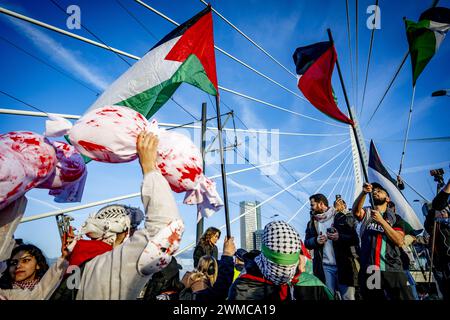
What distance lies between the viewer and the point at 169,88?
334 cm

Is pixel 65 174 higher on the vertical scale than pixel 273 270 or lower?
higher

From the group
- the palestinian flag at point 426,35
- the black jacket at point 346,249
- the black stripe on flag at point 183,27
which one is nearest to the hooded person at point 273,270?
the black jacket at point 346,249

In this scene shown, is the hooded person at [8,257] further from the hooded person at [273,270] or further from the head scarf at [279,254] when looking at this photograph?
the head scarf at [279,254]

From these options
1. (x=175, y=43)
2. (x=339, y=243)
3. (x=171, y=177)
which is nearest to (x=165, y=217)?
(x=171, y=177)

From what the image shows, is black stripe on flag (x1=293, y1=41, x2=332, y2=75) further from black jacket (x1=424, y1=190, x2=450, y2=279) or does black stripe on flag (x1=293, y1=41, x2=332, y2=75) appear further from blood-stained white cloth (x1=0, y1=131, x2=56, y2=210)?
blood-stained white cloth (x1=0, y1=131, x2=56, y2=210)

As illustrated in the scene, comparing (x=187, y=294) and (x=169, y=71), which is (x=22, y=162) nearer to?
(x=187, y=294)

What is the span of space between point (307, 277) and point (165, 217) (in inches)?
56.5

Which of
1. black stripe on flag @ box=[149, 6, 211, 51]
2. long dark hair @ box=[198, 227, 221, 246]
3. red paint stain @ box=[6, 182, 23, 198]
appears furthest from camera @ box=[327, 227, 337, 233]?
black stripe on flag @ box=[149, 6, 211, 51]

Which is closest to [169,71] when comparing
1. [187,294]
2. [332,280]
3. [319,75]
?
[187,294]

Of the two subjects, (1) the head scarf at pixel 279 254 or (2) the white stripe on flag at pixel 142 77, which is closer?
(1) the head scarf at pixel 279 254

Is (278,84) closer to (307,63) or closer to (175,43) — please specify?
(307,63)

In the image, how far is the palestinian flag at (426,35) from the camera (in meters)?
4.02

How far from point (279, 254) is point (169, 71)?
273 cm

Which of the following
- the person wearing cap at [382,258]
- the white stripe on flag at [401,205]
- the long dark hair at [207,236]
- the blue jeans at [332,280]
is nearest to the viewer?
the person wearing cap at [382,258]
